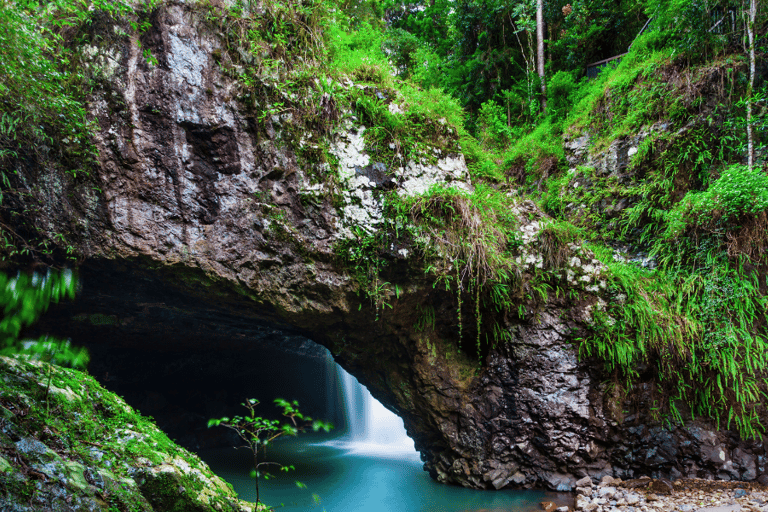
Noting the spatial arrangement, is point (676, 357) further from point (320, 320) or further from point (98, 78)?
point (98, 78)

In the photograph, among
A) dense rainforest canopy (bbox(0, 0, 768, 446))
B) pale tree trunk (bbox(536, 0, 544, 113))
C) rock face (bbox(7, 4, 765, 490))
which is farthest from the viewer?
pale tree trunk (bbox(536, 0, 544, 113))

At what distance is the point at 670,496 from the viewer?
4320 mm

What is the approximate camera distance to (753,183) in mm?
4820

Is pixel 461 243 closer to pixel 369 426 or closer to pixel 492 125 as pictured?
pixel 492 125

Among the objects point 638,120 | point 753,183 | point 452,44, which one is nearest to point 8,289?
point 753,183

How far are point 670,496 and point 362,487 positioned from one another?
13.5 feet

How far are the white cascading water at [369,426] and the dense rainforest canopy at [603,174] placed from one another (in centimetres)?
575

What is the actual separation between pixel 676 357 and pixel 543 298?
1731mm

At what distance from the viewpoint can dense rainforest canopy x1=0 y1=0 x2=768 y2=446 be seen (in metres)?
4.06

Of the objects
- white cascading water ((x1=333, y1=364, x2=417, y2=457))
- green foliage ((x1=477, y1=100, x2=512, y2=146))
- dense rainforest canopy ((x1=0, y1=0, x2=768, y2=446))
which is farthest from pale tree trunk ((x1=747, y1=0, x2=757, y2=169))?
white cascading water ((x1=333, y1=364, x2=417, y2=457))

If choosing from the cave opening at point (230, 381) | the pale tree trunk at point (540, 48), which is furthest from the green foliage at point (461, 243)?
the pale tree trunk at point (540, 48)

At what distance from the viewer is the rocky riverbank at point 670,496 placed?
3.96 m

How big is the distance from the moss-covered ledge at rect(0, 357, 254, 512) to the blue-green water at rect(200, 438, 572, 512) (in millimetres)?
1815

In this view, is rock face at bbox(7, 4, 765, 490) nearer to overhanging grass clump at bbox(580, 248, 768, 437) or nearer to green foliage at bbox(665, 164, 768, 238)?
overhanging grass clump at bbox(580, 248, 768, 437)
